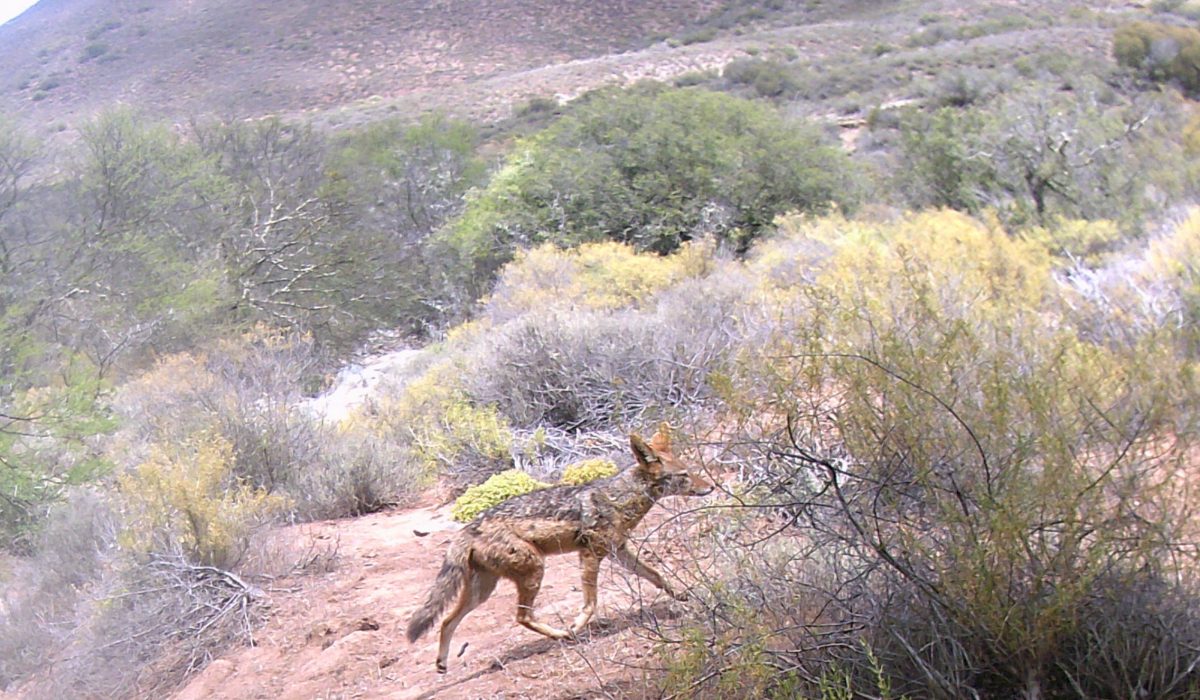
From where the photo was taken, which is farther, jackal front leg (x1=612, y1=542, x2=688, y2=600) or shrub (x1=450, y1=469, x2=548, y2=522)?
shrub (x1=450, y1=469, x2=548, y2=522)

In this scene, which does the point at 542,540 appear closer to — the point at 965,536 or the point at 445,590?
the point at 445,590

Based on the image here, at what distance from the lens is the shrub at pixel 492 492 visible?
7.87m

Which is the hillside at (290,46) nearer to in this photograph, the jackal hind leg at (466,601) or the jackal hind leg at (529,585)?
the jackal hind leg at (466,601)

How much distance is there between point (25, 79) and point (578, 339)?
2157 inches

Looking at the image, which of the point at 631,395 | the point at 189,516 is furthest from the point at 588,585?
the point at 631,395

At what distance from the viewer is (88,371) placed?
55.1 feet

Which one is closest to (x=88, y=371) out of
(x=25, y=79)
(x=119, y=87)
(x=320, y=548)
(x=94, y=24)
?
(x=320, y=548)

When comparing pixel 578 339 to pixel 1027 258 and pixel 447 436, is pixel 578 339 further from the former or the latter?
pixel 1027 258

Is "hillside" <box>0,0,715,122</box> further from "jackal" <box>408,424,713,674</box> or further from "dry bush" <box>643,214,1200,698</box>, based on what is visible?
"dry bush" <box>643,214,1200,698</box>

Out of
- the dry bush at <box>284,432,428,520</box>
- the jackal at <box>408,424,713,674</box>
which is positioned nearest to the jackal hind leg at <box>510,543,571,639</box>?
the jackal at <box>408,424,713,674</box>

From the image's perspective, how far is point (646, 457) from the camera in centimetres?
484

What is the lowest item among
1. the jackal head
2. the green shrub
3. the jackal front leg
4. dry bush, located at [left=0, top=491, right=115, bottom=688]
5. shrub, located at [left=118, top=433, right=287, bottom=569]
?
dry bush, located at [left=0, top=491, right=115, bottom=688]

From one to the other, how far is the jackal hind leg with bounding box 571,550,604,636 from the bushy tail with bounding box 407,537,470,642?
1.79ft

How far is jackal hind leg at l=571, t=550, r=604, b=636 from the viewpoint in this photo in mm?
4688
